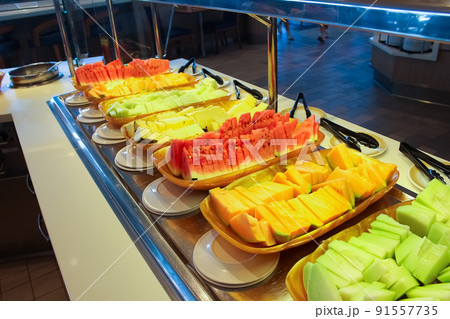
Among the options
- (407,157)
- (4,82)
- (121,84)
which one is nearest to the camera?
(407,157)

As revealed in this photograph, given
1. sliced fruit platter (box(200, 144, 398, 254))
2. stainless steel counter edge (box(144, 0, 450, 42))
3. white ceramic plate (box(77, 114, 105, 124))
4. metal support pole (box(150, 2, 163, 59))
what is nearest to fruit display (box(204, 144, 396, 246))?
sliced fruit platter (box(200, 144, 398, 254))

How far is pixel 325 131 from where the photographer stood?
4.27 feet

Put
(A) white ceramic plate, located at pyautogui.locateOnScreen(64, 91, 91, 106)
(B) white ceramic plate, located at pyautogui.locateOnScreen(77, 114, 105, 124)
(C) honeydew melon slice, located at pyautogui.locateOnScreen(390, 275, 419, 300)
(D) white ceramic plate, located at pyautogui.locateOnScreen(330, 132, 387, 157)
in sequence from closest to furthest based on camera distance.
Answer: (C) honeydew melon slice, located at pyautogui.locateOnScreen(390, 275, 419, 300), (D) white ceramic plate, located at pyautogui.locateOnScreen(330, 132, 387, 157), (B) white ceramic plate, located at pyautogui.locateOnScreen(77, 114, 105, 124), (A) white ceramic plate, located at pyautogui.locateOnScreen(64, 91, 91, 106)

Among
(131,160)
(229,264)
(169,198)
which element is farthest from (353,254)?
(131,160)

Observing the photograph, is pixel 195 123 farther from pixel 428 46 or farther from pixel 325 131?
pixel 428 46

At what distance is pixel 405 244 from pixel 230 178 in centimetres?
44

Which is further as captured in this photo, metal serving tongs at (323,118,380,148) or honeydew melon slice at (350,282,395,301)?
metal serving tongs at (323,118,380,148)

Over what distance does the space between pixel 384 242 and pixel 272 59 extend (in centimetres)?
77

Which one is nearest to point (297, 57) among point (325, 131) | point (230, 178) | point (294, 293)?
point (325, 131)

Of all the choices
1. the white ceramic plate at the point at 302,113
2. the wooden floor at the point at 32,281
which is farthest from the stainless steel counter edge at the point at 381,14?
the wooden floor at the point at 32,281

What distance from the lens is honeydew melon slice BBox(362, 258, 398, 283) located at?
62 centimetres

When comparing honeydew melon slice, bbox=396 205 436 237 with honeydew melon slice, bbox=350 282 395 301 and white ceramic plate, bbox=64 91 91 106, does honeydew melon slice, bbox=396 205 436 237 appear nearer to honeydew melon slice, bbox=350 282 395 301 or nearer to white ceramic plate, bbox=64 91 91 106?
honeydew melon slice, bbox=350 282 395 301

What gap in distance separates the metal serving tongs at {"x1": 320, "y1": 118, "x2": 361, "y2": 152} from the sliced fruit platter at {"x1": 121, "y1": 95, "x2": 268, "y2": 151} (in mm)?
220

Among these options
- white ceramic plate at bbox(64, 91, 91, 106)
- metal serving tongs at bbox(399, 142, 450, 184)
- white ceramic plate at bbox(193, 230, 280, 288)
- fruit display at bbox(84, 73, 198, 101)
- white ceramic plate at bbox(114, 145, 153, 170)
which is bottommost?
white ceramic plate at bbox(193, 230, 280, 288)
